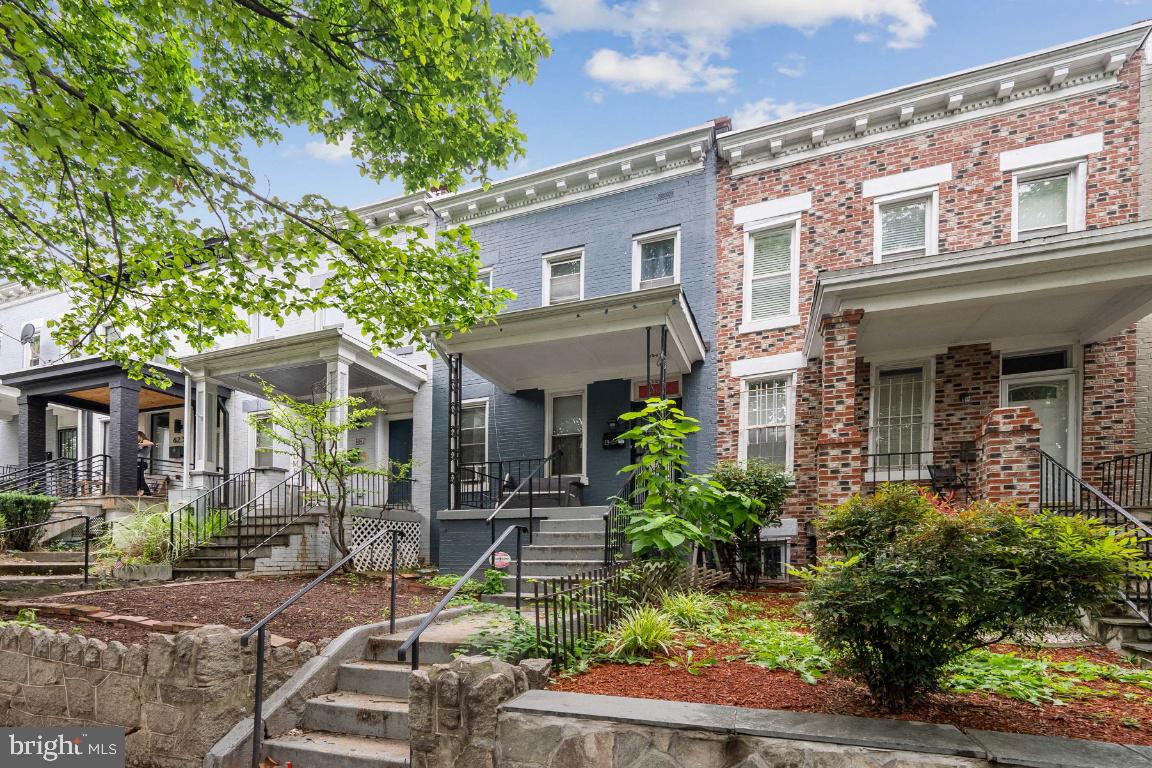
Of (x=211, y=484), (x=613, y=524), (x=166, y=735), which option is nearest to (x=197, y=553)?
(x=211, y=484)

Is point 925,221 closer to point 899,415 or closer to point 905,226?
point 905,226

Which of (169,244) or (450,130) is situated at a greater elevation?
(450,130)

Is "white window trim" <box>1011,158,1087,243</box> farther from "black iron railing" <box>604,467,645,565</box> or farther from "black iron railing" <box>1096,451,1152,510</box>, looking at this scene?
"black iron railing" <box>604,467,645,565</box>

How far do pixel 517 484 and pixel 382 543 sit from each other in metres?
2.74

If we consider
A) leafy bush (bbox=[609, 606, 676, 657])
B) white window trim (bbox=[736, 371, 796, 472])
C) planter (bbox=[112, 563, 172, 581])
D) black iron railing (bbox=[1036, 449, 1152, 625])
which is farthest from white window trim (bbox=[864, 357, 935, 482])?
planter (bbox=[112, 563, 172, 581])

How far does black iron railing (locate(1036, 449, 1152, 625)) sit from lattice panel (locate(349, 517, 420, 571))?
370 inches

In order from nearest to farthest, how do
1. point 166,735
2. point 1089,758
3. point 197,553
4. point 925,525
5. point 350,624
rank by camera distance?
point 1089,758 → point 925,525 → point 166,735 → point 350,624 → point 197,553

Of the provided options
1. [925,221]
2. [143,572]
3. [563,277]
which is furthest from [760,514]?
[143,572]

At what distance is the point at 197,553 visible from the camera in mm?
10609

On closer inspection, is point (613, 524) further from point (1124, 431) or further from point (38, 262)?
point (38, 262)

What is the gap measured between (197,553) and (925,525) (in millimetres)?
11045

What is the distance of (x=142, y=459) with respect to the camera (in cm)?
1587

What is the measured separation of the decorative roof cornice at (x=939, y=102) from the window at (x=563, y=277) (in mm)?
3481

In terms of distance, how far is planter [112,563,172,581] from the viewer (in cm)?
970
